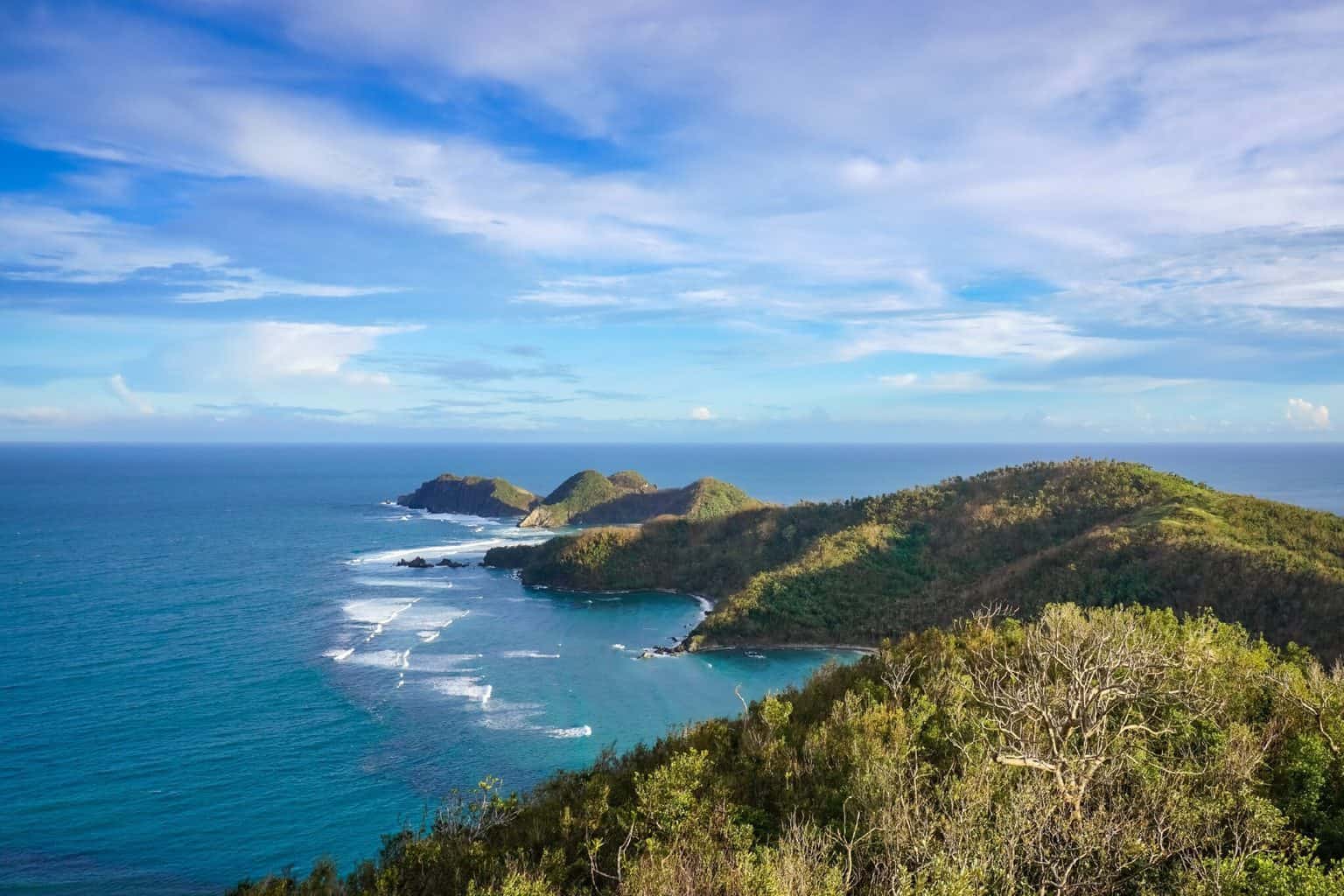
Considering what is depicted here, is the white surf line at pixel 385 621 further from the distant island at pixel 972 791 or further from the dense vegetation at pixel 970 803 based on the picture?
the dense vegetation at pixel 970 803

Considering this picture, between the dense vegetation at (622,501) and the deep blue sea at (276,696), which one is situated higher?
the dense vegetation at (622,501)

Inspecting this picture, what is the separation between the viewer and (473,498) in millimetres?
167375

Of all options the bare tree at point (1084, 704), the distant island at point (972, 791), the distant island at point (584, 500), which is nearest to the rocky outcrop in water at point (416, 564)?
the distant island at point (584, 500)

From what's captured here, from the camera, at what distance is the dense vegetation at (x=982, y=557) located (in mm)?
54438

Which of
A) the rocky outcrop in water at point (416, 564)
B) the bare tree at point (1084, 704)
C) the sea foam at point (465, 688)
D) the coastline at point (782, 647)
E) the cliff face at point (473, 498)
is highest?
the bare tree at point (1084, 704)

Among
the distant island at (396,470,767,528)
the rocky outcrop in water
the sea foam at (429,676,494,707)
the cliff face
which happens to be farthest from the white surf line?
the cliff face

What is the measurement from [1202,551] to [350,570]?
8968 centimetres

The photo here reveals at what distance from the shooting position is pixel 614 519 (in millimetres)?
155375

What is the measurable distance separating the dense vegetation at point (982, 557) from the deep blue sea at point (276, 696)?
6.76 meters

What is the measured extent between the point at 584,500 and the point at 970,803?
147m

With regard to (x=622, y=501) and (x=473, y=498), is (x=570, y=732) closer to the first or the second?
(x=622, y=501)

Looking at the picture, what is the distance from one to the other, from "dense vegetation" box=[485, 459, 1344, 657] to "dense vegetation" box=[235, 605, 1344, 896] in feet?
104

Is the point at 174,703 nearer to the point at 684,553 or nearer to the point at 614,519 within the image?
the point at 684,553

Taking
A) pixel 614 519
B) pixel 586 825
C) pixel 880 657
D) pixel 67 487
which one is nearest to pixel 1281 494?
pixel 614 519
